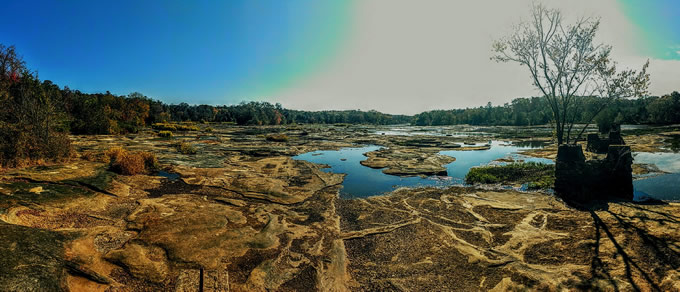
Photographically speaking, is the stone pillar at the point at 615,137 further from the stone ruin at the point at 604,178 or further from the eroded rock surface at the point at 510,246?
the eroded rock surface at the point at 510,246

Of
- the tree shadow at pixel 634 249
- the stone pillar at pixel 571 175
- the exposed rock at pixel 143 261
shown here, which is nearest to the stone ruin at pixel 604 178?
the stone pillar at pixel 571 175

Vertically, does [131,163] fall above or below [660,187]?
above

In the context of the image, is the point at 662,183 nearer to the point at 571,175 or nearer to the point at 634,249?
the point at 571,175

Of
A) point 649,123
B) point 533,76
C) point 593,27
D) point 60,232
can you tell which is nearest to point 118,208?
point 60,232

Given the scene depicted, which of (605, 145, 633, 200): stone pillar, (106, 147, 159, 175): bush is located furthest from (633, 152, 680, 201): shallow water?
(106, 147, 159, 175): bush

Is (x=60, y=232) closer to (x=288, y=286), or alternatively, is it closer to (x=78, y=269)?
(x=78, y=269)

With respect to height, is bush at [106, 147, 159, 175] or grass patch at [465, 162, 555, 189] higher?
bush at [106, 147, 159, 175]

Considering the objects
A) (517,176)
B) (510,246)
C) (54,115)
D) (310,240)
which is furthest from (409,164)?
(54,115)

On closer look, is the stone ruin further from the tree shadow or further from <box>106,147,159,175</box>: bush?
<box>106,147,159,175</box>: bush
